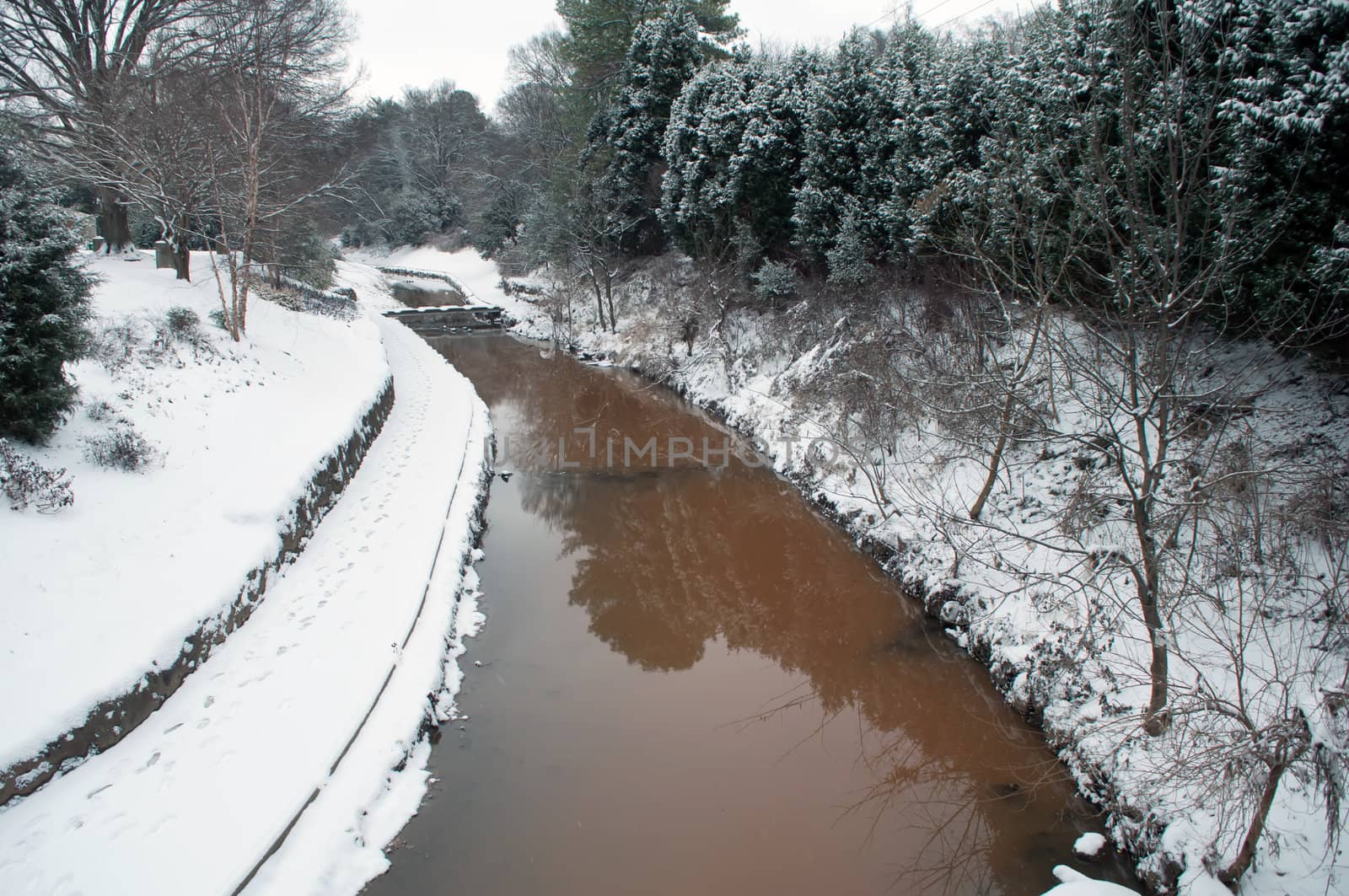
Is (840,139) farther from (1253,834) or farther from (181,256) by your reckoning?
(181,256)

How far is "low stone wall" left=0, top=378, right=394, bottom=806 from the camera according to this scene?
494 cm

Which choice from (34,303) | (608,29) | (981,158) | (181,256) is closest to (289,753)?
(34,303)

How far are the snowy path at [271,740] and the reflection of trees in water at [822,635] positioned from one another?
2.39 metres

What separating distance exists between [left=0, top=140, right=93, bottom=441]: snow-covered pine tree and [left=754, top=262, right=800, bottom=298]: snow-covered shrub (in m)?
13.9

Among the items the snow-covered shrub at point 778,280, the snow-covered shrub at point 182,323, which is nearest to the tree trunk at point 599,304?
the snow-covered shrub at point 778,280

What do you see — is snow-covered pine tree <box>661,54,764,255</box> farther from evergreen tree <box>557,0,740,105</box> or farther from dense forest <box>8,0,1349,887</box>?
evergreen tree <box>557,0,740,105</box>

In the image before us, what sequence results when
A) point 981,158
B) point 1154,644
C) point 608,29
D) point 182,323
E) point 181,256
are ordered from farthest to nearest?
point 608,29 < point 181,256 < point 182,323 < point 981,158 < point 1154,644

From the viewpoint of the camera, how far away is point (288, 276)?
2675 cm

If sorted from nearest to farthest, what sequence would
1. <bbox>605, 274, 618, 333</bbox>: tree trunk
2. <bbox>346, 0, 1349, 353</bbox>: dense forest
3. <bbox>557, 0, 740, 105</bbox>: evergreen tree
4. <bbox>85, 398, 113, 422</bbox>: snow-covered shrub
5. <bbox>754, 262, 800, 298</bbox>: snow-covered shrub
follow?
1. <bbox>346, 0, 1349, 353</bbox>: dense forest
2. <bbox>85, 398, 113, 422</bbox>: snow-covered shrub
3. <bbox>754, 262, 800, 298</bbox>: snow-covered shrub
4. <bbox>605, 274, 618, 333</bbox>: tree trunk
5. <bbox>557, 0, 740, 105</bbox>: evergreen tree

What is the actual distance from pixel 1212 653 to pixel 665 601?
579 cm

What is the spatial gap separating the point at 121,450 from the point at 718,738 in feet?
24.6

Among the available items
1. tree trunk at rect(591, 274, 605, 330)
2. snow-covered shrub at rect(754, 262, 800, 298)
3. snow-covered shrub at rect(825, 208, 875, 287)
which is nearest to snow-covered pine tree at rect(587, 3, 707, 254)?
tree trunk at rect(591, 274, 605, 330)

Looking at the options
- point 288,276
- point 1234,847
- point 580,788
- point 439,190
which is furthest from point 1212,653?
point 439,190

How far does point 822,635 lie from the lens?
8.54 metres
